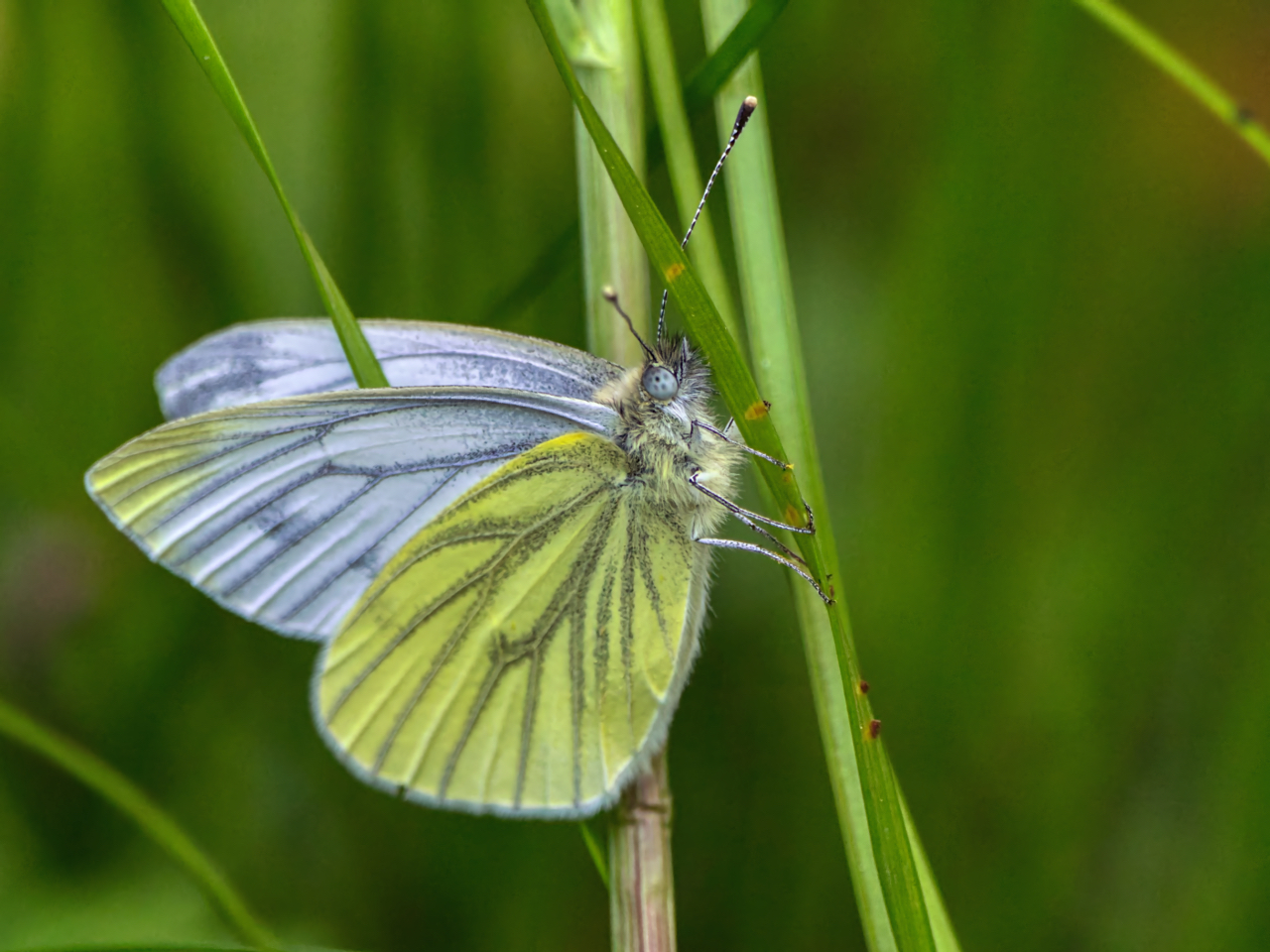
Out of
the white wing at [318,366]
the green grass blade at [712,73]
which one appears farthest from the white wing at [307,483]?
the green grass blade at [712,73]

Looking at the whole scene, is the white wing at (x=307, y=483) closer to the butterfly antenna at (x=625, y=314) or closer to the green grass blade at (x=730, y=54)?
the butterfly antenna at (x=625, y=314)

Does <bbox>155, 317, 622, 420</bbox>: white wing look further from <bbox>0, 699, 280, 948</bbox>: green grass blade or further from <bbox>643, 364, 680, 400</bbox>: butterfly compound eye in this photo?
<bbox>0, 699, 280, 948</bbox>: green grass blade

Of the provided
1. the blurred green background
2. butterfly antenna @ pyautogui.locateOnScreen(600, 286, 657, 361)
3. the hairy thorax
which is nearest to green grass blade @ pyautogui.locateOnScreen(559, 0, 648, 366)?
butterfly antenna @ pyautogui.locateOnScreen(600, 286, 657, 361)

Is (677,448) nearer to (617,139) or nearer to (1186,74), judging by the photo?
(617,139)

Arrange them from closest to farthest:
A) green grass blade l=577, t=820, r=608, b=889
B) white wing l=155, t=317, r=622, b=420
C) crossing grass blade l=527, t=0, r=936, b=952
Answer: crossing grass blade l=527, t=0, r=936, b=952 < green grass blade l=577, t=820, r=608, b=889 < white wing l=155, t=317, r=622, b=420

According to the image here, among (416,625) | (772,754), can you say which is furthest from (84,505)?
(772,754)

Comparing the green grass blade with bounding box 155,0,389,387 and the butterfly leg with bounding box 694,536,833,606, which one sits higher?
the green grass blade with bounding box 155,0,389,387

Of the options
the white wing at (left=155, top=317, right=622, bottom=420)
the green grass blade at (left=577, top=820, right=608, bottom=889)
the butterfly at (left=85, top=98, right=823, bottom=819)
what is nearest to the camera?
the green grass blade at (left=577, top=820, right=608, bottom=889)
